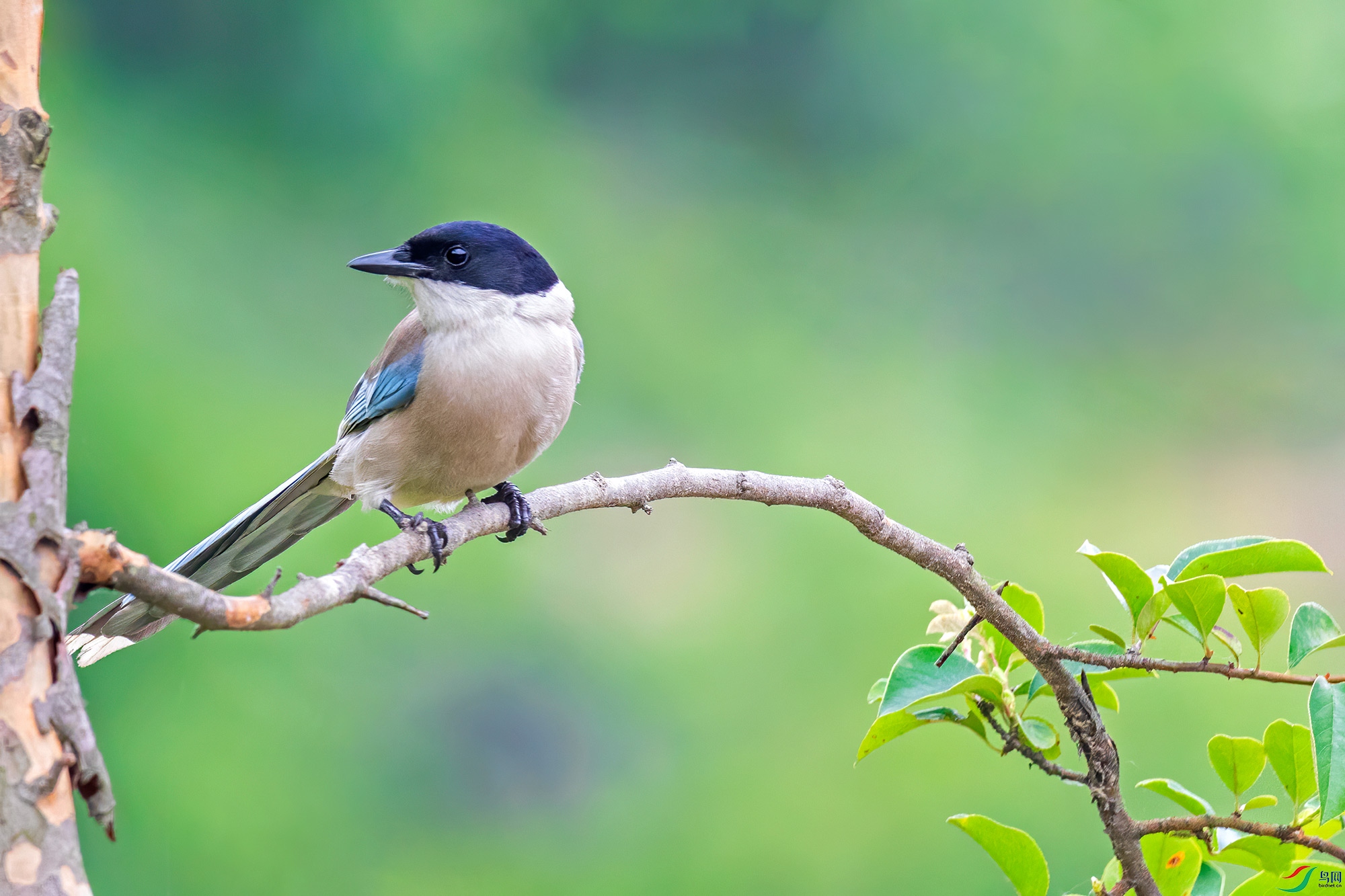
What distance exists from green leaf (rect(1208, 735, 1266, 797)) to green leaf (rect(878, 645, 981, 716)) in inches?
10.4

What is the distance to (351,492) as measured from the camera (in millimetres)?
1736

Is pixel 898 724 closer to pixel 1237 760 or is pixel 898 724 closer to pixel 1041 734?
pixel 1041 734

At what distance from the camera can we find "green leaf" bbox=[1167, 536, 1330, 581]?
112 cm

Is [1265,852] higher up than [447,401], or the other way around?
[447,401]

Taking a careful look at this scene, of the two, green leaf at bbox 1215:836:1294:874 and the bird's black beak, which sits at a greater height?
the bird's black beak

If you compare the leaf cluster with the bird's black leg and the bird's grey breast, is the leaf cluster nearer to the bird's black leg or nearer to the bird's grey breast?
the bird's black leg

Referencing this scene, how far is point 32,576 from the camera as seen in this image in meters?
0.70

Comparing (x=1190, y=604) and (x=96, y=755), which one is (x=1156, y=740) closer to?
(x=1190, y=604)

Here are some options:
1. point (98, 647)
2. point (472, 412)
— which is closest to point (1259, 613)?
point (472, 412)

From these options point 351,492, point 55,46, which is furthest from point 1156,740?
point 55,46

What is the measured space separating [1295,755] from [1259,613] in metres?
0.18

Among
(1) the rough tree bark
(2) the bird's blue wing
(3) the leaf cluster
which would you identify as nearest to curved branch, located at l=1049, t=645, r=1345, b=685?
(3) the leaf cluster

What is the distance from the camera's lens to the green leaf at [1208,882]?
1282 mm

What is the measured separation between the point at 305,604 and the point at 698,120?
340 centimetres
